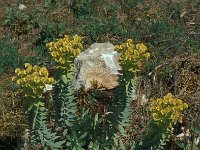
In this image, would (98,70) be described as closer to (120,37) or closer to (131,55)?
(120,37)

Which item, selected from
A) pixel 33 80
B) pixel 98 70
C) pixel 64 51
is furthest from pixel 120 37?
pixel 33 80

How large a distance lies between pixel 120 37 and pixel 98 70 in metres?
1.18

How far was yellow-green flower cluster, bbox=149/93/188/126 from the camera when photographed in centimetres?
358

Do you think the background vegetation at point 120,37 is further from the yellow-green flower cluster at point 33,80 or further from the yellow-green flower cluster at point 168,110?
the yellow-green flower cluster at point 33,80

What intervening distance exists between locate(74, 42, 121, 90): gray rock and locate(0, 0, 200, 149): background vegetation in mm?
368

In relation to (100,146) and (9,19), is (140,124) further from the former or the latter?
(9,19)

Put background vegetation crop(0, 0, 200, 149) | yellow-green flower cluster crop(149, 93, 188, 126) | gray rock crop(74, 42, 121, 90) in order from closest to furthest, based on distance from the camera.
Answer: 1. yellow-green flower cluster crop(149, 93, 188, 126)
2. background vegetation crop(0, 0, 200, 149)
3. gray rock crop(74, 42, 121, 90)

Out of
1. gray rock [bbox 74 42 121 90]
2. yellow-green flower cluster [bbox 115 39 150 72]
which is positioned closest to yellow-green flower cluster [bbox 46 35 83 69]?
yellow-green flower cluster [bbox 115 39 150 72]

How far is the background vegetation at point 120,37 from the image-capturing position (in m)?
5.26

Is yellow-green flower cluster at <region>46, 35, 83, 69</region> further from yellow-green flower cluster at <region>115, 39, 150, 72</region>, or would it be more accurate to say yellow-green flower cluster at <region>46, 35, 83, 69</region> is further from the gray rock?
the gray rock

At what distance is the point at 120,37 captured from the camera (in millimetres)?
6703

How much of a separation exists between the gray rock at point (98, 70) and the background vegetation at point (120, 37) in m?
0.37

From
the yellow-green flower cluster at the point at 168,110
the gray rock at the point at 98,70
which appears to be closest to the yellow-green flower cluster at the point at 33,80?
the yellow-green flower cluster at the point at 168,110

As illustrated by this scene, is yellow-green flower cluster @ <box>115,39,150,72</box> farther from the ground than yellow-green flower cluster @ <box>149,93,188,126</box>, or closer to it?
farther from the ground
